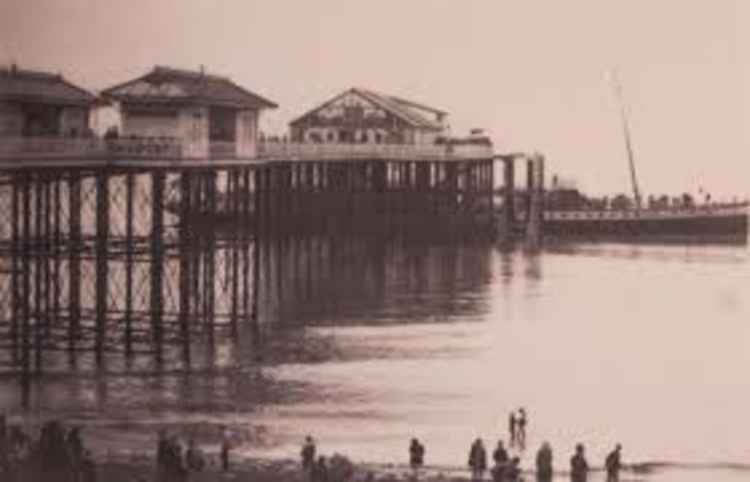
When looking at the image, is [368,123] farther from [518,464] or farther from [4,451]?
[4,451]

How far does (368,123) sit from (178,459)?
14861 millimetres

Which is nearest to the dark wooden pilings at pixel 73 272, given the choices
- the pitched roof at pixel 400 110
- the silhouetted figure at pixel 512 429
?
the silhouetted figure at pixel 512 429

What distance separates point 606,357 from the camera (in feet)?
46.1

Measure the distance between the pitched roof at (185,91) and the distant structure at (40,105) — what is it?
287 millimetres

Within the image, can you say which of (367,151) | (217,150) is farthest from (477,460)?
(367,151)

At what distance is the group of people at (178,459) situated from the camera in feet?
30.2

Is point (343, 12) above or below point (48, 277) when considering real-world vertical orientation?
above

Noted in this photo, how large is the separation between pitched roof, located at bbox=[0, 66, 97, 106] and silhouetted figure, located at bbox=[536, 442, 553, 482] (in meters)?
3.97

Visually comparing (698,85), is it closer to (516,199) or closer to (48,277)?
(48,277)

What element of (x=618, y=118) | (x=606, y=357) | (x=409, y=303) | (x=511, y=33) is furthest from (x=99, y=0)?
(x=618, y=118)

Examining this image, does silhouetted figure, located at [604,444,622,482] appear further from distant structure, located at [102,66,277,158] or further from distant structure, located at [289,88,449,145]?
distant structure, located at [289,88,449,145]

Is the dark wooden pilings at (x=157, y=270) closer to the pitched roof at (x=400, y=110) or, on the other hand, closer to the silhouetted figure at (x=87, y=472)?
the silhouetted figure at (x=87, y=472)

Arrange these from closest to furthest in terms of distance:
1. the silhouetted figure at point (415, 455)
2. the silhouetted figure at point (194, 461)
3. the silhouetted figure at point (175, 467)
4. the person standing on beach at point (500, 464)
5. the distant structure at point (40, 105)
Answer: the silhouetted figure at point (175, 467)
the silhouetted figure at point (194, 461)
the person standing on beach at point (500, 464)
the silhouetted figure at point (415, 455)
the distant structure at point (40, 105)

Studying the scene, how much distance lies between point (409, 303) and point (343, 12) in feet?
23.5
